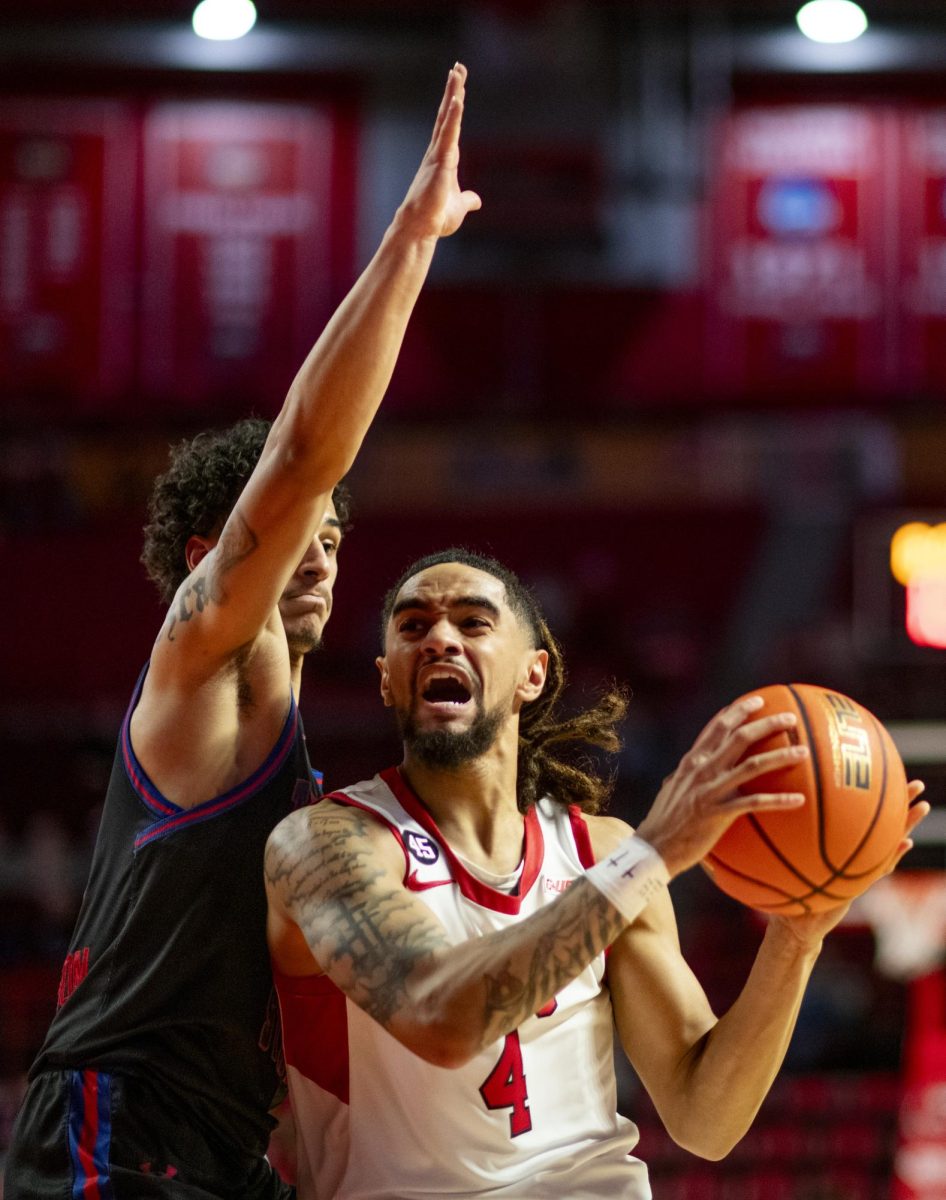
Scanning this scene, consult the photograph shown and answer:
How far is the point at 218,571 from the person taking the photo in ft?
10.2

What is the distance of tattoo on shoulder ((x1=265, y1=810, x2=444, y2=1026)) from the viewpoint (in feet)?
9.49

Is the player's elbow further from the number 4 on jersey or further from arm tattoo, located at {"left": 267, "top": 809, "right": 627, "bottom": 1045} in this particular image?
arm tattoo, located at {"left": 267, "top": 809, "right": 627, "bottom": 1045}

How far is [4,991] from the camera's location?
9383mm

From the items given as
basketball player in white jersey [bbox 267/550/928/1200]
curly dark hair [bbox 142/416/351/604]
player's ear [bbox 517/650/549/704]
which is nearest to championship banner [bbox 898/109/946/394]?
player's ear [bbox 517/650/549/704]

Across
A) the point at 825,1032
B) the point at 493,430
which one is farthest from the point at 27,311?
the point at 825,1032

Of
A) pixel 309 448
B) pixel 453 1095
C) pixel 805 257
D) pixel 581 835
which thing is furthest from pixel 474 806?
pixel 805 257

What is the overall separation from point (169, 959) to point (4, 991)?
674 cm

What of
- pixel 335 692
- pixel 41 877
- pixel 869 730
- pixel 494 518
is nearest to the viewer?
pixel 869 730

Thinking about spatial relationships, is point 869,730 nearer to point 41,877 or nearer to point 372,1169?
point 372,1169

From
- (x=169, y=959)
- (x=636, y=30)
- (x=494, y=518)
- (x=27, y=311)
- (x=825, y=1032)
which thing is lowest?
(x=825, y=1032)

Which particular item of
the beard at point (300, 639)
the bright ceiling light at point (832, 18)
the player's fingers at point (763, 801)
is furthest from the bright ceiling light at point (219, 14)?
the player's fingers at point (763, 801)

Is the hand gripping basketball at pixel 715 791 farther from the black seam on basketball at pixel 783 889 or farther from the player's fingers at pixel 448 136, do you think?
the player's fingers at pixel 448 136

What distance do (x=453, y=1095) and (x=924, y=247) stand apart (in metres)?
12.3

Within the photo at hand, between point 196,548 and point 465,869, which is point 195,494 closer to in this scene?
point 196,548
